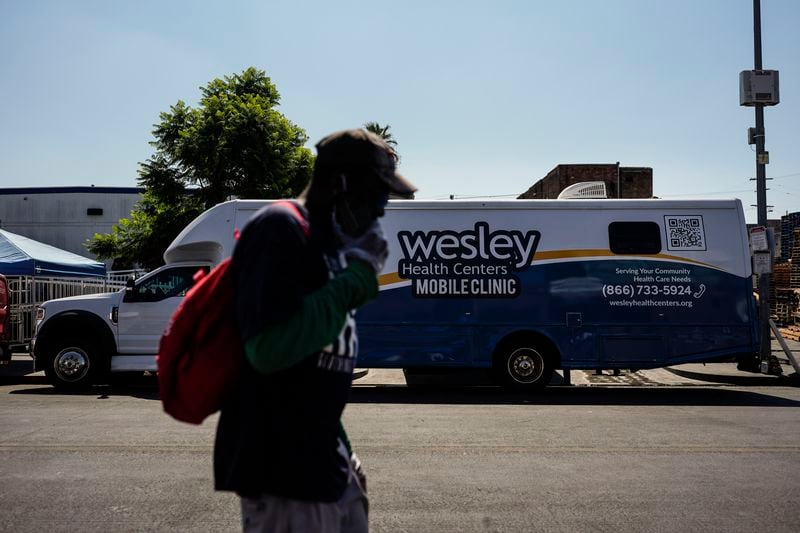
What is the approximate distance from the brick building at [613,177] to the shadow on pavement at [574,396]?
65.4ft

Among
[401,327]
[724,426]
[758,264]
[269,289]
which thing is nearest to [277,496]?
[269,289]

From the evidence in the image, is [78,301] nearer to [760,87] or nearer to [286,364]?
[286,364]

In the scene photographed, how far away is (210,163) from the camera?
2486cm

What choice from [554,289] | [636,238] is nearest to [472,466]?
[554,289]

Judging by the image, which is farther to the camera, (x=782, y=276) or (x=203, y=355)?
(x=782, y=276)

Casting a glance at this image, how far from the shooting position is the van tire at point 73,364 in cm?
1170

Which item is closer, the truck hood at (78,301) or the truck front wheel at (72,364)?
the truck front wheel at (72,364)

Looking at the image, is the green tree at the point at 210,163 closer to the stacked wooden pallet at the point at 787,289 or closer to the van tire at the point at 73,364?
the van tire at the point at 73,364

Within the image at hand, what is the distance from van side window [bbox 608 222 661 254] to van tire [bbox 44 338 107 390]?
28.6 feet

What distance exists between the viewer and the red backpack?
1.94m

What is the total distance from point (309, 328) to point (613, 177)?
3164 centimetres

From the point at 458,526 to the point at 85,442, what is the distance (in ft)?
14.2

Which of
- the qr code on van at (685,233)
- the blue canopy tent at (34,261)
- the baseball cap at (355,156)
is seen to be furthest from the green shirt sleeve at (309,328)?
the blue canopy tent at (34,261)

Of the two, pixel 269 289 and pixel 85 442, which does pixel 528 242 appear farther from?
pixel 269 289
